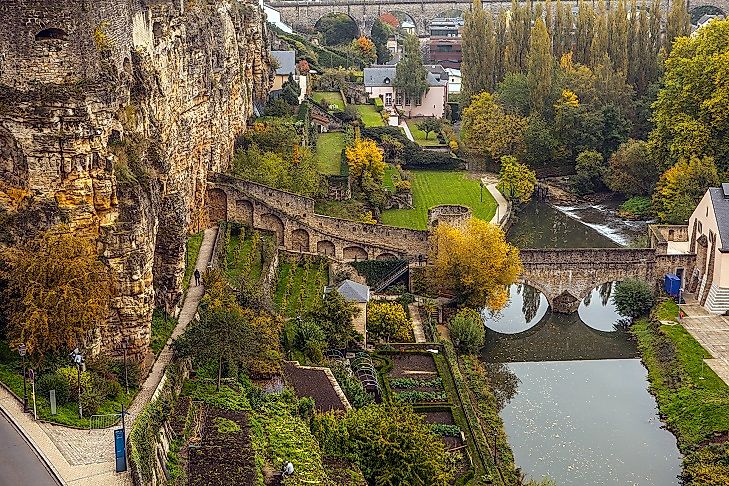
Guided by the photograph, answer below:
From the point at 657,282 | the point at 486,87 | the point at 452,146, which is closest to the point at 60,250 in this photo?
the point at 657,282

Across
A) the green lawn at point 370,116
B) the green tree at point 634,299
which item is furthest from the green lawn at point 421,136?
the green tree at point 634,299

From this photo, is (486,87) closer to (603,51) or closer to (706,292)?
(603,51)

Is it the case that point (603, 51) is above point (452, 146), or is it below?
above

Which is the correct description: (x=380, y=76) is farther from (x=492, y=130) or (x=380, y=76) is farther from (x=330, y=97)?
(x=492, y=130)

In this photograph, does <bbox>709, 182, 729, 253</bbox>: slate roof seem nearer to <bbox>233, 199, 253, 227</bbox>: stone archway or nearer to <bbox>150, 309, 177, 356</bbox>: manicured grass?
<bbox>233, 199, 253, 227</bbox>: stone archway

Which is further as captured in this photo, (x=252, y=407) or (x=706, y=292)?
(x=706, y=292)

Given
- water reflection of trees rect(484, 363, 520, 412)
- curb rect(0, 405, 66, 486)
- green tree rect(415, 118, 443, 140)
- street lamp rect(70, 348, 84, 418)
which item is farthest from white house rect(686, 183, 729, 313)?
green tree rect(415, 118, 443, 140)
